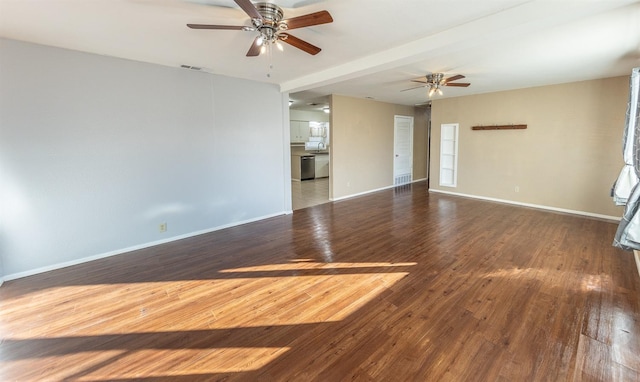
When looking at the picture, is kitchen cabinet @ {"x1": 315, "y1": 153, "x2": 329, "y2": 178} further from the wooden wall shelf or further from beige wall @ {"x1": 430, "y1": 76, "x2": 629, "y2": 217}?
the wooden wall shelf

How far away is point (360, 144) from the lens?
7.18 meters

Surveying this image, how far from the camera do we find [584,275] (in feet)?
9.54

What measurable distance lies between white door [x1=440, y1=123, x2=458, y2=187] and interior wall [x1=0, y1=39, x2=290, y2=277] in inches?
187

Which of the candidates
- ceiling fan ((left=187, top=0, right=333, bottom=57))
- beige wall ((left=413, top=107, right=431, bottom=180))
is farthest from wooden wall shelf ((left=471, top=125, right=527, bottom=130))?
ceiling fan ((left=187, top=0, right=333, bottom=57))

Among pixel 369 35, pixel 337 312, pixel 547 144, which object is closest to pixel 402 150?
pixel 547 144

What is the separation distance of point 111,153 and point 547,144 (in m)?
7.45

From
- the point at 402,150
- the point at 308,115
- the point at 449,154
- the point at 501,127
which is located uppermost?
the point at 308,115

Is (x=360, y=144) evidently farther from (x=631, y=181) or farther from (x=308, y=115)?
(x=631, y=181)

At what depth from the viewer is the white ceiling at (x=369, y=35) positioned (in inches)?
89.7

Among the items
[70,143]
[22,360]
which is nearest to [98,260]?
[70,143]

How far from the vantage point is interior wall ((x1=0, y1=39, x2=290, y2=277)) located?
2.97 m

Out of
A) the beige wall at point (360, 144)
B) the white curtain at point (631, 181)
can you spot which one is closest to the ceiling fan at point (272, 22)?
the white curtain at point (631, 181)

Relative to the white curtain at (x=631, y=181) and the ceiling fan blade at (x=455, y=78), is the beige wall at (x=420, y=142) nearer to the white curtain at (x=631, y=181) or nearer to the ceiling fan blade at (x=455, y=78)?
the ceiling fan blade at (x=455, y=78)

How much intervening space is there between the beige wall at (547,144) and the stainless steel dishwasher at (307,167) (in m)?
4.51
